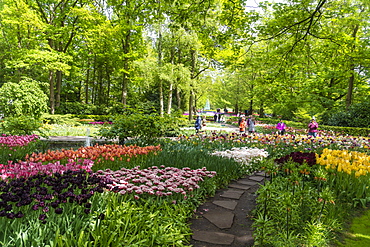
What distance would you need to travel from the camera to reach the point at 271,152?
869 cm

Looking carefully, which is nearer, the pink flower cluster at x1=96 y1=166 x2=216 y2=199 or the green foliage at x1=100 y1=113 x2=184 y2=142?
the pink flower cluster at x1=96 y1=166 x2=216 y2=199

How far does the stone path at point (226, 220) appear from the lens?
3194mm

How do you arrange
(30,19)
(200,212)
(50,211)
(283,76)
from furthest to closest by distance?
(30,19), (283,76), (200,212), (50,211)

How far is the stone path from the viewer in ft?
10.5

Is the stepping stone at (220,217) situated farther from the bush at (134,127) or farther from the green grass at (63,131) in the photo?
the green grass at (63,131)

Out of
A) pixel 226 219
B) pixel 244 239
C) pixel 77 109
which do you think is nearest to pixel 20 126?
pixel 226 219

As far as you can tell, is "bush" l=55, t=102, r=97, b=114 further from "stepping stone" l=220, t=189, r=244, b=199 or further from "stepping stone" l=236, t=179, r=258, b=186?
"stepping stone" l=220, t=189, r=244, b=199

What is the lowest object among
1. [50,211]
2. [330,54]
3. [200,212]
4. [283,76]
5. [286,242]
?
[200,212]

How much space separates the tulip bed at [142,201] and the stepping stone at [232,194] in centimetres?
29

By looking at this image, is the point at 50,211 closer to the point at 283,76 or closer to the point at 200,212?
the point at 200,212

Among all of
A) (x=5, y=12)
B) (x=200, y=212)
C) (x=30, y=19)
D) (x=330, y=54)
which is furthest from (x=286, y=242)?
(x=5, y=12)

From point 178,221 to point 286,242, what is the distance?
1354mm

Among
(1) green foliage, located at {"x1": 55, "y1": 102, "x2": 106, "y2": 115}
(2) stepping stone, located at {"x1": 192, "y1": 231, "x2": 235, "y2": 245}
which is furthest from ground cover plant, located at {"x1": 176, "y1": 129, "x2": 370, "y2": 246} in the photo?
(1) green foliage, located at {"x1": 55, "y1": 102, "x2": 106, "y2": 115}

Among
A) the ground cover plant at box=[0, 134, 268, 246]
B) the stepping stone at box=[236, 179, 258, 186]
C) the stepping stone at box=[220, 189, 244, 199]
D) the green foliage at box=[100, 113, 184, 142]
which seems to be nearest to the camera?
the ground cover plant at box=[0, 134, 268, 246]
